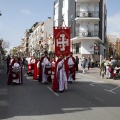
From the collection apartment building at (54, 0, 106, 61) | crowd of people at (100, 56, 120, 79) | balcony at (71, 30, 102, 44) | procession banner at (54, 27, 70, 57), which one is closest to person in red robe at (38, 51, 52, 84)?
procession banner at (54, 27, 70, 57)

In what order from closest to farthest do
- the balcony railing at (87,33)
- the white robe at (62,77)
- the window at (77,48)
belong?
the white robe at (62,77)
the balcony railing at (87,33)
the window at (77,48)

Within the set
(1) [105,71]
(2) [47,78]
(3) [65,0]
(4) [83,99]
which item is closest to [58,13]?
(3) [65,0]

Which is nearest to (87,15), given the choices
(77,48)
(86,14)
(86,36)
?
(86,14)

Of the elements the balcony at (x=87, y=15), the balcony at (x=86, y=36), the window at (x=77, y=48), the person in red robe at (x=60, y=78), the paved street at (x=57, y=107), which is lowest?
the paved street at (x=57, y=107)

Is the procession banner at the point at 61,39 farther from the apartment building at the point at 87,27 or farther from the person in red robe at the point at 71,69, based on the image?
the apartment building at the point at 87,27

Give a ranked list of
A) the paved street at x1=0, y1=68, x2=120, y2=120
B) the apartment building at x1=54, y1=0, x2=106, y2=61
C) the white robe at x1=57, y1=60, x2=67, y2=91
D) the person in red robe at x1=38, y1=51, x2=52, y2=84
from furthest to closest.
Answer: the apartment building at x1=54, y1=0, x2=106, y2=61
the person in red robe at x1=38, y1=51, x2=52, y2=84
the white robe at x1=57, y1=60, x2=67, y2=91
the paved street at x1=0, y1=68, x2=120, y2=120

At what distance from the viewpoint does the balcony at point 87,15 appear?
52438mm

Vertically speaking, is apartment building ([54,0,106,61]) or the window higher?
apartment building ([54,0,106,61])

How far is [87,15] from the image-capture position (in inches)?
2071

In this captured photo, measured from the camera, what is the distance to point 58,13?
64.4 m

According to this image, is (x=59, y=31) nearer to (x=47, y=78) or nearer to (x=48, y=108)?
(x=47, y=78)

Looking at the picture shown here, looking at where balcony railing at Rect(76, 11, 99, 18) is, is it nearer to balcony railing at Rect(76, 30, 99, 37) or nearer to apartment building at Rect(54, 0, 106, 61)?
apartment building at Rect(54, 0, 106, 61)

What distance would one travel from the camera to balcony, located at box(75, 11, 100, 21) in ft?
172

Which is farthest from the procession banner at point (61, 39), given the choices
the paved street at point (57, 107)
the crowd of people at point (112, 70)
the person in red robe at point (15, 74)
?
the crowd of people at point (112, 70)
